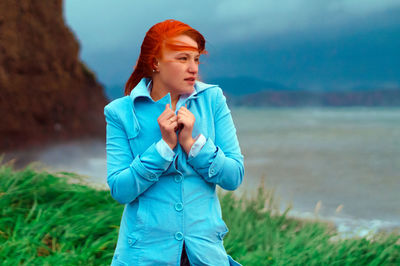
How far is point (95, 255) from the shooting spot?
9.87 feet

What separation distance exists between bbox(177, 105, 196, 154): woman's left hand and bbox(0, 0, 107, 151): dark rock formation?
5.30 meters

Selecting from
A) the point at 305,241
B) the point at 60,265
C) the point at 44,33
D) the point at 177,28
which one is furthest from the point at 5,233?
the point at 44,33

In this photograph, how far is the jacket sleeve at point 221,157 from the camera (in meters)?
1.49

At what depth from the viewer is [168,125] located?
1.45m

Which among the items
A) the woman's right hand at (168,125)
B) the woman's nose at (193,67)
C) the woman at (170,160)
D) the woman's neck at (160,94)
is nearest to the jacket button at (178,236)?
the woman at (170,160)

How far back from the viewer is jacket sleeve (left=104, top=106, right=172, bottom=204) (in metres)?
1.46

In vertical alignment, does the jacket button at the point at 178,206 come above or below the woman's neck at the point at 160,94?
below

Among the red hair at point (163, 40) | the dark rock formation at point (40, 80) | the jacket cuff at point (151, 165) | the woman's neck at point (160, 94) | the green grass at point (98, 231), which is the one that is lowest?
the green grass at point (98, 231)

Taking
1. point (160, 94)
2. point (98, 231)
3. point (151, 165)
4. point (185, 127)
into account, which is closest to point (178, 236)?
point (151, 165)

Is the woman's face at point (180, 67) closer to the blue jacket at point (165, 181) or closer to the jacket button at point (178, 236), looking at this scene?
the blue jacket at point (165, 181)

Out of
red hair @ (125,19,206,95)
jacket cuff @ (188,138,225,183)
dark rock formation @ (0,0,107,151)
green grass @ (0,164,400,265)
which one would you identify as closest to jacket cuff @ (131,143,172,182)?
jacket cuff @ (188,138,225,183)

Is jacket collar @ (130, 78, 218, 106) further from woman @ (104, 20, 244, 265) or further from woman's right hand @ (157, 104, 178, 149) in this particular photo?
woman's right hand @ (157, 104, 178, 149)

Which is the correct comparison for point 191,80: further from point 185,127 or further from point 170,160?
point 170,160

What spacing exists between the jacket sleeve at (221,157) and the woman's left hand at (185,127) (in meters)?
0.05
